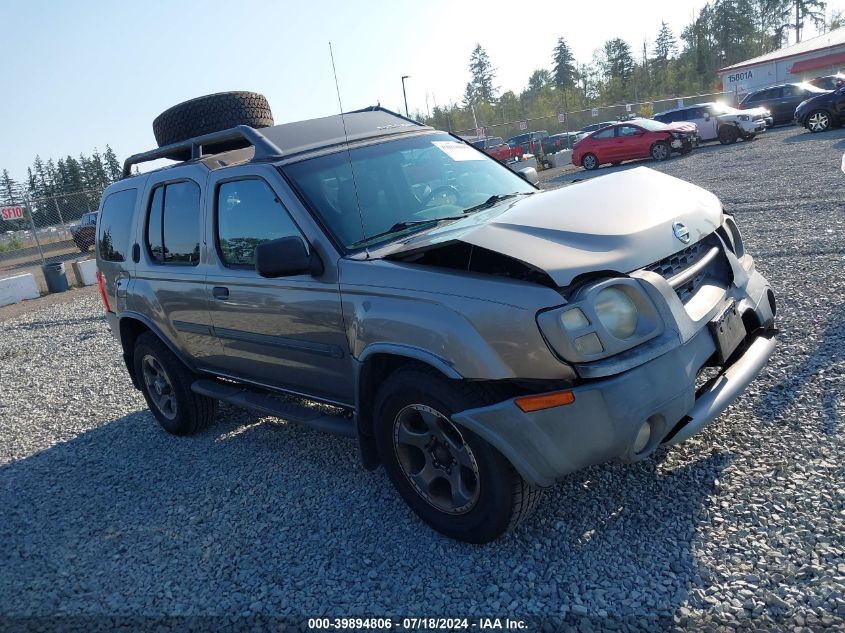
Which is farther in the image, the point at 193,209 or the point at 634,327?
the point at 193,209

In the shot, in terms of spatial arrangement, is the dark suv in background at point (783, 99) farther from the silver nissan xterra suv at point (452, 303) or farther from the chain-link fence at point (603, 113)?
the silver nissan xterra suv at point (452, 303)

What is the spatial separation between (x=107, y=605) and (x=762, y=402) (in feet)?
12.6

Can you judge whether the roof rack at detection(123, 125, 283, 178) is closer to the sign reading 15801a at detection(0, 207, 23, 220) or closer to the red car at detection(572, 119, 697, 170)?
the sign reading 15801a at detection(0, 207, 23, 220)

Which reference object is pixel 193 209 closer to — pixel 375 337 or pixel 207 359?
pixel 207 359

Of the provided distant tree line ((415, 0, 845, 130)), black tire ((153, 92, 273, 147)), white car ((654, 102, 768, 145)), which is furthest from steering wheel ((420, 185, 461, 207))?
distant tree line ((415, 0, 845, 130))

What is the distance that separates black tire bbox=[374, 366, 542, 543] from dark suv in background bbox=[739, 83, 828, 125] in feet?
93.4

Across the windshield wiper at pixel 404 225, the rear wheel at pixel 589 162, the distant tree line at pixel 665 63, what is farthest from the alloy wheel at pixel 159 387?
the distant tree line at pixel 665 63

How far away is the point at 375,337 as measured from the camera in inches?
130

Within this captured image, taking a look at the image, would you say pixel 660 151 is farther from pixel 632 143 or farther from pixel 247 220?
pixel 247 220

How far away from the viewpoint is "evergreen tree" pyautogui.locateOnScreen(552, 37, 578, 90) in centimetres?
9000

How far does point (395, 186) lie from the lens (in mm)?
4102

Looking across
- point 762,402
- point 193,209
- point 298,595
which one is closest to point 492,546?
point 298,595

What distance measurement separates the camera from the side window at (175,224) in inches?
182

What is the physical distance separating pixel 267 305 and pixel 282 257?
2.50 feet
